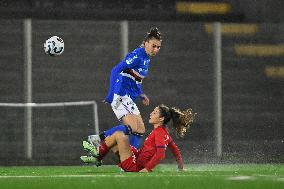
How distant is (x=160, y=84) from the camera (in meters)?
15.3

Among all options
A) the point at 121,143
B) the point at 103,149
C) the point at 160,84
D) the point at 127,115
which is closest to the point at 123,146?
the point at 121,143

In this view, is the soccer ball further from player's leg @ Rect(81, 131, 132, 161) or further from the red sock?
the red sock

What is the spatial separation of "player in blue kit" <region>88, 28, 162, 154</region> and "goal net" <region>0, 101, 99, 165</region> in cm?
358

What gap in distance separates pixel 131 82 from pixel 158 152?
3.70 feet

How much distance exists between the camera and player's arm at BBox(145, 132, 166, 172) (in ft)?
33.5

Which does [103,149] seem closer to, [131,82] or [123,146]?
[123,146]

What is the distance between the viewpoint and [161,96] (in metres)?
15.2

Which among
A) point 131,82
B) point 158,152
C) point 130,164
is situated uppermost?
point 131,82

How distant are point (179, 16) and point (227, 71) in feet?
11.7

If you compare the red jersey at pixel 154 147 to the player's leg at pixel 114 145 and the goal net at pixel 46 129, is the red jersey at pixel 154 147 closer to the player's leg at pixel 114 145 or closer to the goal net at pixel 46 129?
the player's leg at pixel 114 145

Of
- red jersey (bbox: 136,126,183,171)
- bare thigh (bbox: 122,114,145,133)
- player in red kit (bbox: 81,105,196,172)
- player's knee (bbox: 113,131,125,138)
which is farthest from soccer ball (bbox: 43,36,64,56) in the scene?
red jersey (bbox: 136,126,183,171)

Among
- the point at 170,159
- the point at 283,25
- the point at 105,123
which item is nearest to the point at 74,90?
the point at 105,123

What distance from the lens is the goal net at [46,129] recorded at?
47.8 ft

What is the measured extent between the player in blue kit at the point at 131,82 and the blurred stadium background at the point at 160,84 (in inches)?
135
